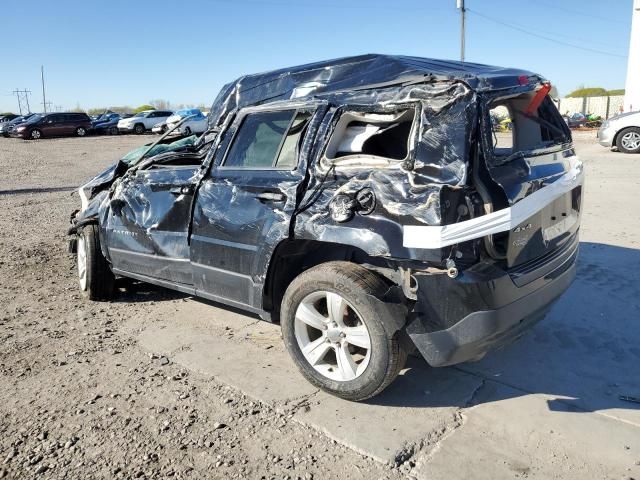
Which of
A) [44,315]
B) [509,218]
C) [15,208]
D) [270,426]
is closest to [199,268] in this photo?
[270,426]

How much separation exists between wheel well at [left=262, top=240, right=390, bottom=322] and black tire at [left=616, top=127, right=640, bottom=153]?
49.5 feet

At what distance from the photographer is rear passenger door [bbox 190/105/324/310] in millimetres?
3641

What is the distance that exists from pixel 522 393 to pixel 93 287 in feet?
A: 12.8

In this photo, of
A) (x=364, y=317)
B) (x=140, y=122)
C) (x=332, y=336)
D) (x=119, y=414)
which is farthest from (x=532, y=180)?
(x=140, y=122)

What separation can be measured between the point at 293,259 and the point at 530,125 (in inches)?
73.5

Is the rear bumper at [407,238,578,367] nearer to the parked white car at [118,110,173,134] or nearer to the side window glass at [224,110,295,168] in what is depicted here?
the side window glass at [224,110,295,168]

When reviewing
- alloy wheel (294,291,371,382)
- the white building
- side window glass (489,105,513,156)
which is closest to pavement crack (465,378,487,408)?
alloy wheel (294,291,371,382)

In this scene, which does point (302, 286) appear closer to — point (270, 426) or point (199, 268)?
point (270, 426)

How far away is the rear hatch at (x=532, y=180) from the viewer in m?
3.05

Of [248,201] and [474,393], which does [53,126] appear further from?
[474,393]

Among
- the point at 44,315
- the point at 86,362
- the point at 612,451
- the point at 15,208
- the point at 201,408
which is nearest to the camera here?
the point at 612,451

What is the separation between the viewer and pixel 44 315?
509 centimetres

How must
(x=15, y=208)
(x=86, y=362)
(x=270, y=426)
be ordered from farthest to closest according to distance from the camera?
(x=15, y=208) < (x=86, y=362) < (x=270, y=426)

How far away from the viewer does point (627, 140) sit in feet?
52.4
